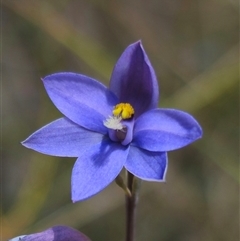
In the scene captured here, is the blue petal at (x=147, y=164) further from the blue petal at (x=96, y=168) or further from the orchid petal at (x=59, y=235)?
the orchid petal at (x=59, y=235)

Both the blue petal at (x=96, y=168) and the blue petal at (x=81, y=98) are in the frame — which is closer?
the blue petal at (x=96, y=168)

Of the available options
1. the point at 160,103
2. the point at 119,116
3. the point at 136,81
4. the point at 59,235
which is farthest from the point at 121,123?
the point at 160,103

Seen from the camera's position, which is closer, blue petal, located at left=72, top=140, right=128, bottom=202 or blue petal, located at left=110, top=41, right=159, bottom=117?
blue petal, located at left=72, top=140, right=128, bottom=202

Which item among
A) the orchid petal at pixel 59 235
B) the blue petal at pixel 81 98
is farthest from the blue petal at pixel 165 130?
the orchid petal at pixel 59 235

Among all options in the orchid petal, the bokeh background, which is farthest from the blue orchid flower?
the bokeh background

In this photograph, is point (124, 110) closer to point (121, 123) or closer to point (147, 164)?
point (121, 123)

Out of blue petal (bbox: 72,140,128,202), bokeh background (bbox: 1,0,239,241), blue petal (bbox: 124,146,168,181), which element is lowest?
bokeh background (bbox: 1,0,239,241)

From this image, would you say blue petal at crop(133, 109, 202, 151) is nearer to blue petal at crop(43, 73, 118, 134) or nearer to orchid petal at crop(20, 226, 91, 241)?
blue petal at crop(43, 73, 118, 134)

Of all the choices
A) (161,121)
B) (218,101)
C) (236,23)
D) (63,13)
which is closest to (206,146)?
(218,101)
